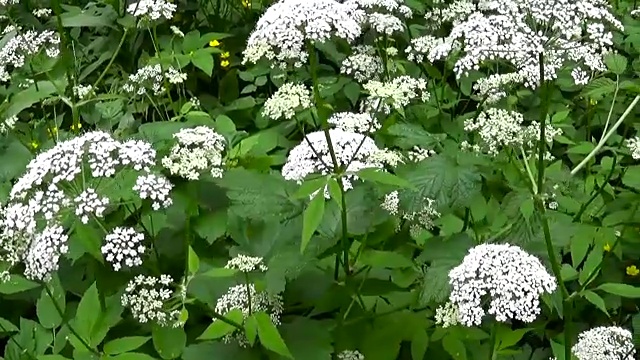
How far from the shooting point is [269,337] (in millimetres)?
2359

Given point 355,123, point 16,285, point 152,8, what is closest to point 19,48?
point 152,8

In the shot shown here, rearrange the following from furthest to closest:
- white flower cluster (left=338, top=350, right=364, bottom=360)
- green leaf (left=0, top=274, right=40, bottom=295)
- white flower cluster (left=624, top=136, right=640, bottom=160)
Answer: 1. white flower cluster (left=624, top=136, right=640, bottom=160)
2. green leaf (left=0, top=274, right=40, bottom=295)
3. white flower cluster (left=338, top=350, right=364, bottom=360)

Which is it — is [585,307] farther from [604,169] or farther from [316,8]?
[316,8]

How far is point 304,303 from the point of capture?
2773 mm

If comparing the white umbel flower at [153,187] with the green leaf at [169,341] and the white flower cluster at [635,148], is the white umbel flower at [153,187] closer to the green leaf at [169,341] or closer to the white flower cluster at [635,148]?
the green leaf at [169,341]

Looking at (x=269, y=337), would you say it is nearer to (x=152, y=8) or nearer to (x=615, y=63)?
(x=615, y=63)

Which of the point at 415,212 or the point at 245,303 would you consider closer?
the point at 245,303

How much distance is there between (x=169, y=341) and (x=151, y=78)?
1880mm

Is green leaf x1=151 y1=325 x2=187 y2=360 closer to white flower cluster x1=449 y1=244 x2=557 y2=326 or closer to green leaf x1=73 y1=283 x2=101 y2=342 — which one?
green leaf x1=73 y1=283 x2=101 y2=342

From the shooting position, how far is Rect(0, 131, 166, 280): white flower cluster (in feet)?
7.62

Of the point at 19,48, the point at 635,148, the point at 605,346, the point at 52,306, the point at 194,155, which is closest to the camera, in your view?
the point at 605,346

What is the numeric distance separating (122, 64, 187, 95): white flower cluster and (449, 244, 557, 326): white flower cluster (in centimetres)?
216

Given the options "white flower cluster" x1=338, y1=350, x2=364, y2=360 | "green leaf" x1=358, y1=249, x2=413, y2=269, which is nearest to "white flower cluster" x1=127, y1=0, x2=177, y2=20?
"green leaf" x1=358, y1=249, x2=413, y2=269

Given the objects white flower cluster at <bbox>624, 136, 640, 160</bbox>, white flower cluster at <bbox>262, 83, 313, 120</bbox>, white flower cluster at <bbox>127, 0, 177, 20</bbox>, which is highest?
white flower cluster at <bbox>262, 83, 313, 120</bbox>
